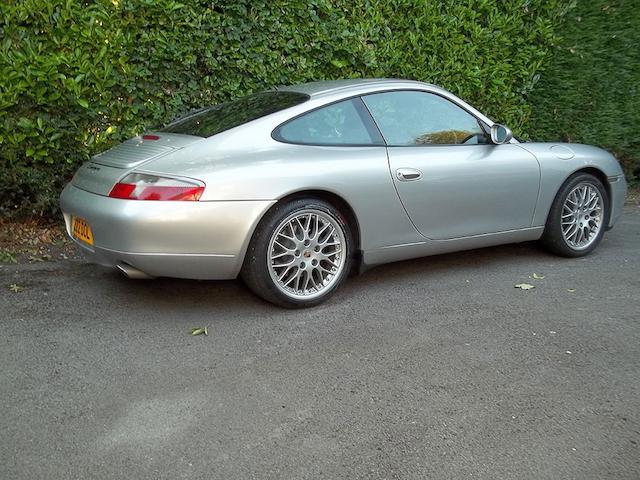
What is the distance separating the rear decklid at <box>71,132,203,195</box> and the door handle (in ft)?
4.40

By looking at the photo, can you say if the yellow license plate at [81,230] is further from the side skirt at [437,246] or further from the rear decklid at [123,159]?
the side skirt at [437,246]

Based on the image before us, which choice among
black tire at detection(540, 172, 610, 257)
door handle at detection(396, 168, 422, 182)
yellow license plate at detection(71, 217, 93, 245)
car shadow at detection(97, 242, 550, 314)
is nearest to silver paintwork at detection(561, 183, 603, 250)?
black tire at detection(540, 172, 610, 257)

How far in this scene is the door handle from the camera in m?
4.48

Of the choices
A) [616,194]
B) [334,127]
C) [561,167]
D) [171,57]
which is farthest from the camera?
[171,57]

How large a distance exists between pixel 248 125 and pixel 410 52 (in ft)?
11.1

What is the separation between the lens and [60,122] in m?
5.57

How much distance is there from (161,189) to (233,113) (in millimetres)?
1014

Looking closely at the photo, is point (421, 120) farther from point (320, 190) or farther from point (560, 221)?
point (560, 221)

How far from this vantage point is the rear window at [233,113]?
4.33m

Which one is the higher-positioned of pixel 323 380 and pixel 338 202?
pixel 338 202

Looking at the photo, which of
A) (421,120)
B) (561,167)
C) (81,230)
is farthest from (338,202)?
(561,167)

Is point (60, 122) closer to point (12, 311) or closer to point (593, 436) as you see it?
point (12, 311)

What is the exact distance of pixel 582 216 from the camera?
5.54m

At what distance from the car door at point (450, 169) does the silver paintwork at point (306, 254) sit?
584mm
